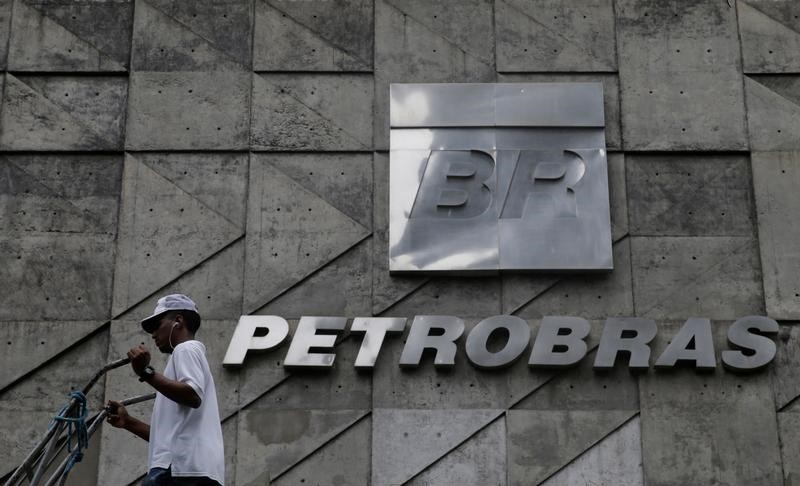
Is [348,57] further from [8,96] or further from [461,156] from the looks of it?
[8,96]

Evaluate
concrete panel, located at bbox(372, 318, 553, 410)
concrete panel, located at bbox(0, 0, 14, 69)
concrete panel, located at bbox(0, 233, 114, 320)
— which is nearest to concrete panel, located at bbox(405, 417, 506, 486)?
concrete panel, located at bbox(372, 318, 553, 410)

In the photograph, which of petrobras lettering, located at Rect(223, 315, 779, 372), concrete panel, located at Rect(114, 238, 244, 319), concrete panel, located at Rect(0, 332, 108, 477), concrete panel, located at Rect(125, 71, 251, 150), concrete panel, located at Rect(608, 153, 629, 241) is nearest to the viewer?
concrete panel, located at Rect(0, 332, 108, 477)

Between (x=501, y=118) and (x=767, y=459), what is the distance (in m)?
4.05

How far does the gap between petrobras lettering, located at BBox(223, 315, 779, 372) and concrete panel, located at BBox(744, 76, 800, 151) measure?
6.04 ft

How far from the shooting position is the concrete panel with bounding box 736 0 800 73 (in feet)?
44.1

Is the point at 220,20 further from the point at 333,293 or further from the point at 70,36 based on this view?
the point at 333,293

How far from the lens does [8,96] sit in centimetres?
1333

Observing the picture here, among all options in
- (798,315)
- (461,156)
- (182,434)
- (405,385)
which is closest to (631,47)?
(461,156)

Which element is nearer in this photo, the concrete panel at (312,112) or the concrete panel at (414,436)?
the concrete panel at (414,436)

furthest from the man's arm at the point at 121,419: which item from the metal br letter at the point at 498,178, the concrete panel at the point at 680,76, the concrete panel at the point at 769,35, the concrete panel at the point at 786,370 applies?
the concrete panel at the point at 769,35

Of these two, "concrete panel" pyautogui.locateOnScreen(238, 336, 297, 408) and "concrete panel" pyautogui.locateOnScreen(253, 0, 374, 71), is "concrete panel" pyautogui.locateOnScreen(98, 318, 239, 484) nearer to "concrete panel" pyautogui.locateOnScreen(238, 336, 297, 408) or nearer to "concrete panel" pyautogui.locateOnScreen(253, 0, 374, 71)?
"concrete panel" pyautogui.locateOnScreen(238, 336, 297, 408)

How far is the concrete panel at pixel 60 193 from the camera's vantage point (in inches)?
509

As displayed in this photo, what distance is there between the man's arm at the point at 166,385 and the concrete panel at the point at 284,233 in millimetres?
5281

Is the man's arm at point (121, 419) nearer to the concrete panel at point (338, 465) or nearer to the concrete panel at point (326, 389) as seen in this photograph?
the concrete panel at point (338, 465)
